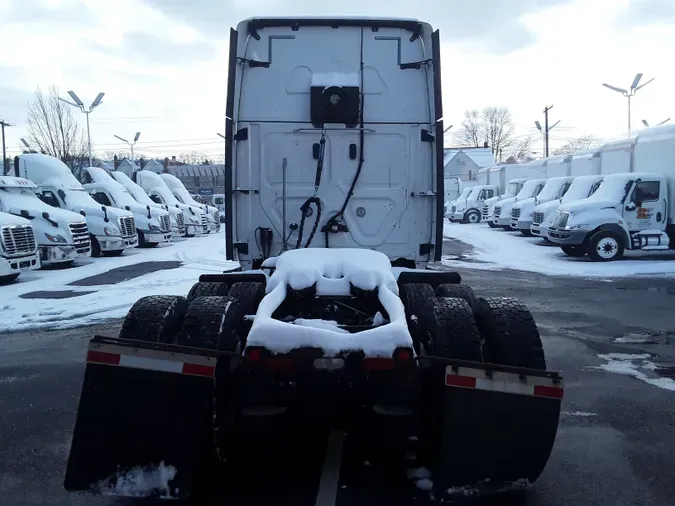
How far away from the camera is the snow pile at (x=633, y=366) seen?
6.70m

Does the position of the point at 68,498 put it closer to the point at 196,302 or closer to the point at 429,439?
the point at 196,302

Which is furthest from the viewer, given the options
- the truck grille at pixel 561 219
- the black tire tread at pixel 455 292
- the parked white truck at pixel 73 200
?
the parked white truck at pixel 73 200

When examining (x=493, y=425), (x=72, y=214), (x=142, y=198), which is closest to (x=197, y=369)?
(x=493, y=425)

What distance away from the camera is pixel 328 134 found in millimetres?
6582

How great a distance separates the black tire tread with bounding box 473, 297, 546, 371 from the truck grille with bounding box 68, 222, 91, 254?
1421 cm

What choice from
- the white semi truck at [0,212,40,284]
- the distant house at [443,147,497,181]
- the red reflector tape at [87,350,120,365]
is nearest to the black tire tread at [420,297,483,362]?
the red reflector tape at [87,350,120,365]

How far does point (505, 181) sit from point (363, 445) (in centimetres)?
3350

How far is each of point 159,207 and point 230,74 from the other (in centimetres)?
1966

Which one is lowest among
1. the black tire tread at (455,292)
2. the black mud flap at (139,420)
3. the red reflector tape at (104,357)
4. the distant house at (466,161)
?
the black mud flap at (139,420)

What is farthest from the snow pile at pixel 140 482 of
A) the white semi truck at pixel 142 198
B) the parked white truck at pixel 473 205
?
the parked white truck at pixel 473 205

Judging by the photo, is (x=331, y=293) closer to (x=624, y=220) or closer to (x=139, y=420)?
(x=139, y=420)

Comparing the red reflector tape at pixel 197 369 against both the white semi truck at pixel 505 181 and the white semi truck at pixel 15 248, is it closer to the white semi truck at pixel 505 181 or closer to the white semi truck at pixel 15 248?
the white semi truck at pixel 15 248

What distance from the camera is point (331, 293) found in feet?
15.3

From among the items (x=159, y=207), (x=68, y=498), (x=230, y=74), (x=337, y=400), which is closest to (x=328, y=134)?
(x=230, y=74)
